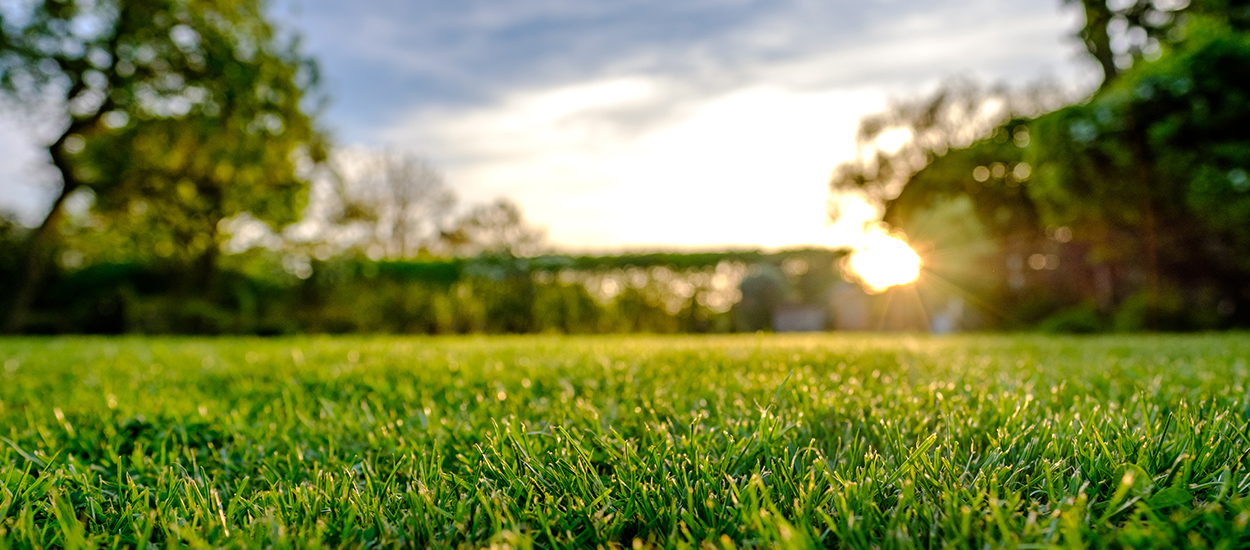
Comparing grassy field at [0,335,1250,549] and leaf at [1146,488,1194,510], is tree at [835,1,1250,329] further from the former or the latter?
leaf at [1146,488,1194,510]

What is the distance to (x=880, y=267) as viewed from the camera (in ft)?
43.9

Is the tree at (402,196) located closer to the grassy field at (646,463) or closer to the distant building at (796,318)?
the distant building at (796,318)

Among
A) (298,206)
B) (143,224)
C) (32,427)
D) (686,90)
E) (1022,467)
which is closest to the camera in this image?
(1022,467)

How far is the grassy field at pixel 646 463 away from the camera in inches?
36.7

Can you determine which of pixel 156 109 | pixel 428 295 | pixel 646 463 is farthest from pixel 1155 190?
pixel 156 109

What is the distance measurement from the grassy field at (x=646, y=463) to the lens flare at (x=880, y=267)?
11.0m

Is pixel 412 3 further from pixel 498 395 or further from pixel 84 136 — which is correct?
→ pixel 84 136

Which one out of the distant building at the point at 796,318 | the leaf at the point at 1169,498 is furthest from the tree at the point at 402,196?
the leaf at the point at 1169,498

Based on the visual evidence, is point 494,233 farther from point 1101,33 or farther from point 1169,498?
point 1169,498

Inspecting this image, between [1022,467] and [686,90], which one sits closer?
[1022,467]

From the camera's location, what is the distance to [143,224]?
12.5 meters

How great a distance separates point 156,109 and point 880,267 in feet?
48.4

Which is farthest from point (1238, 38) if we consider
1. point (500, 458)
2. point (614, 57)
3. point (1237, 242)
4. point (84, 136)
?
point (84, 136)

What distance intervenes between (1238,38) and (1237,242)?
2645mm
